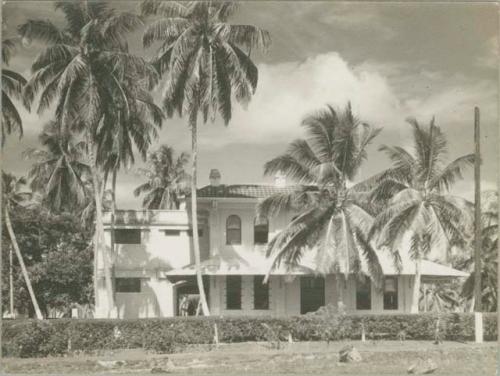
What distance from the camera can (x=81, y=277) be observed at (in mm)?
37438

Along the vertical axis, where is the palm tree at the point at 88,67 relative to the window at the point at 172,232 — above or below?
above

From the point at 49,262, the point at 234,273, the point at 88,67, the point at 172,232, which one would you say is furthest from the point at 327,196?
the point at 49,262

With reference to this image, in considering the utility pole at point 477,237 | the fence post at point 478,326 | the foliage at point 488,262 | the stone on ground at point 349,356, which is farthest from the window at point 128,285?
the utility pole at point 477,237

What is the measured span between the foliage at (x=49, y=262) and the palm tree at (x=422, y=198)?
1827 centimetres

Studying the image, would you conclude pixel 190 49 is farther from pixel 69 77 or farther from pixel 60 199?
pixel 60 199

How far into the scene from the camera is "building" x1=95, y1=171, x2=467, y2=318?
29.5m

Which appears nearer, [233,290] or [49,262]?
[233,290]

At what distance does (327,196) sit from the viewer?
1029 inches

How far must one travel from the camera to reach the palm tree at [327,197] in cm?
2533

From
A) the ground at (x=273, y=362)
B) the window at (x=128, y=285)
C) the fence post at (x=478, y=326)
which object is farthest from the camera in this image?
the window at (x=128, y=285)

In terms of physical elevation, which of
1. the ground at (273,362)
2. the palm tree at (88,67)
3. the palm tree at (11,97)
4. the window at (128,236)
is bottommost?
the ground at (273,362)

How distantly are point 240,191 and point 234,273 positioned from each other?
4253 millimetres

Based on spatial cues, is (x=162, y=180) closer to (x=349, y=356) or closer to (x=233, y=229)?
(x=233, y=229)

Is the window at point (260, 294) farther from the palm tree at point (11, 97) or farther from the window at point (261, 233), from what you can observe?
the palm tree at point (11, 97)
